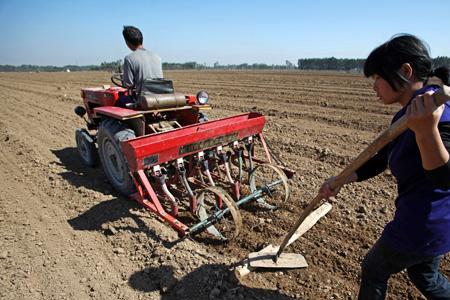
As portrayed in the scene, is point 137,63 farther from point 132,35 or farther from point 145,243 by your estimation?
point 145,243

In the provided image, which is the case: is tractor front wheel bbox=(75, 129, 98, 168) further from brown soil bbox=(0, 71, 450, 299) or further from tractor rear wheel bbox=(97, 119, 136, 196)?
tractor rear wheel bbox=(97, 119, 136, 196)

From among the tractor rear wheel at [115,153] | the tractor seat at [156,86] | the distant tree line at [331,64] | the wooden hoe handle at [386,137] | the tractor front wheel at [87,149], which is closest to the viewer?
the wooden hoe handle at [386,137]

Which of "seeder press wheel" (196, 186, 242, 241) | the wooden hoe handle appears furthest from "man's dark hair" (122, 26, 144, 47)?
the wooden hoe handle

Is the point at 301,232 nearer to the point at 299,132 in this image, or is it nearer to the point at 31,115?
the point at 299,132

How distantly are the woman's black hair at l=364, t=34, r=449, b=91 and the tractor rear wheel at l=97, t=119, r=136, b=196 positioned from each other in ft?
9.71

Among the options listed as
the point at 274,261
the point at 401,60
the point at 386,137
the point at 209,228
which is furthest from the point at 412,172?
the point at 209,228

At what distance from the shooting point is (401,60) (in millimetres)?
1385

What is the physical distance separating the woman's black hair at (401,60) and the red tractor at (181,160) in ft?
6.02

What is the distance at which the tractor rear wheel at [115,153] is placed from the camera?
3.85 meters

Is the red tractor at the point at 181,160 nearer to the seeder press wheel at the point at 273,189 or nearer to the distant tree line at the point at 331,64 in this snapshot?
the seeder press wheel at the point at 273,189

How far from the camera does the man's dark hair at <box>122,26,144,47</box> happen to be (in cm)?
399

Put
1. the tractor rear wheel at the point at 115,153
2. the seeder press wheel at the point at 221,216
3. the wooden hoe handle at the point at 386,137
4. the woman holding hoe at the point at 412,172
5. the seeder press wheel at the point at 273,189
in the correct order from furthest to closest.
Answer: the tractor rear wheel at the point at 115,153 → the seeder press wheel at the point at 273,189 → the seeder press wheel at the point at 221,216 → the woman holding hoe at the point at 412,172 → the wooden hoe handle at the point at 386,137

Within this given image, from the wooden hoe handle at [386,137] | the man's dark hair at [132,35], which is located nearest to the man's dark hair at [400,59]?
the wooden hoe handle at [386,137]

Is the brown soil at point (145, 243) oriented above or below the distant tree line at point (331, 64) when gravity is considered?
below
